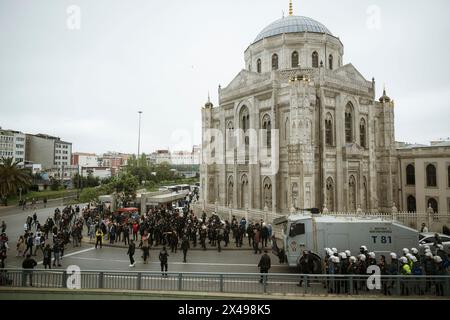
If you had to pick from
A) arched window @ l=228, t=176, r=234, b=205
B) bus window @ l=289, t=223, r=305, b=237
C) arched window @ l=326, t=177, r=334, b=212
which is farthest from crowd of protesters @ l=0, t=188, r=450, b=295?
arched window @ l=228, t=176, r=234, b=205

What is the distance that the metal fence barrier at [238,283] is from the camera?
1052cm

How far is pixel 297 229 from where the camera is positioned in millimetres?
14266

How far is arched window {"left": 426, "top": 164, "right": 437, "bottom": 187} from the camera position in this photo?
32344mm

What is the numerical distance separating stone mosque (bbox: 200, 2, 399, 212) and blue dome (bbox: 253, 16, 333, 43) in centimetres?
12

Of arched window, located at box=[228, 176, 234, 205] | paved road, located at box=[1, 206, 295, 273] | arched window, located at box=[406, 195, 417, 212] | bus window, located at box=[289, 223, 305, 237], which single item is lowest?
paved road, located at box=[1, 206, 295, 273]

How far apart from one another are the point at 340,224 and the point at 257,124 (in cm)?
1765

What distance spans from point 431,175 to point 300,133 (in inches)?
689

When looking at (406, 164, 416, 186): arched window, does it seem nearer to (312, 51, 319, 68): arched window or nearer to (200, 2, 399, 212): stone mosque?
(200, 2, 399, 212): stone mosque

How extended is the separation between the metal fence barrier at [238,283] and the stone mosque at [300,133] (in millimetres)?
13571

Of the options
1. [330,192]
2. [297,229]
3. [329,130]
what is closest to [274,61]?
[329,130]

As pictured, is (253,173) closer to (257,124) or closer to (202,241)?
(257,124)
